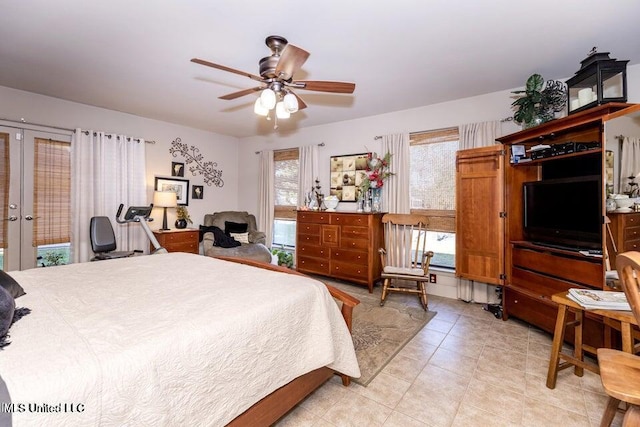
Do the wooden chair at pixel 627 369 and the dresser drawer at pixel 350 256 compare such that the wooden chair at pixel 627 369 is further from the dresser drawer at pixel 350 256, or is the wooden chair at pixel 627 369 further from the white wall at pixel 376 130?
the dresser drawer at pixel 350 256

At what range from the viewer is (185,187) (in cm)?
530

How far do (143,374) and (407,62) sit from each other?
3.08 meters

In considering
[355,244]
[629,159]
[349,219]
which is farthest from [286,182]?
[629,159]

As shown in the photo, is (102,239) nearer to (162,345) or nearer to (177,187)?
(177,187)

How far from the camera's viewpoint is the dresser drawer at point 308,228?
4.55m

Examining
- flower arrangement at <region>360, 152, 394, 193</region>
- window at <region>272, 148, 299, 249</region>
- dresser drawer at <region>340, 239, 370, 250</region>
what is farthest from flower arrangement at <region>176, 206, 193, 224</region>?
flower arrangement at <region>360, 152, 394, 193</region>

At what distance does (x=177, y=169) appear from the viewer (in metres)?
5.16

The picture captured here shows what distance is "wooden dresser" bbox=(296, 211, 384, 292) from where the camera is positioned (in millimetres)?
4027

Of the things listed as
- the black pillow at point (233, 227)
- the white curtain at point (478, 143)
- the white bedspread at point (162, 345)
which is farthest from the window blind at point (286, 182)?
the white bedspread at point (162, 345)

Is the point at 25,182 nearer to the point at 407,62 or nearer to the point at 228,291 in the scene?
the point at 228,291

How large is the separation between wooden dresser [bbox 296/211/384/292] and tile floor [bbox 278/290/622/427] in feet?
4.98

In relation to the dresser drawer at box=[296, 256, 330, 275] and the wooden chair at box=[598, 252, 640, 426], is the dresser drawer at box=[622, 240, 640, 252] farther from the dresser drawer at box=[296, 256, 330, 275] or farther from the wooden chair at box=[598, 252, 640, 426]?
the dresser drawer at box=[296, 256, 330, 275]

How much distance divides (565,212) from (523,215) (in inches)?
19.7

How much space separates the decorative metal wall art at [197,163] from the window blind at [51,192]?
5.01ft
